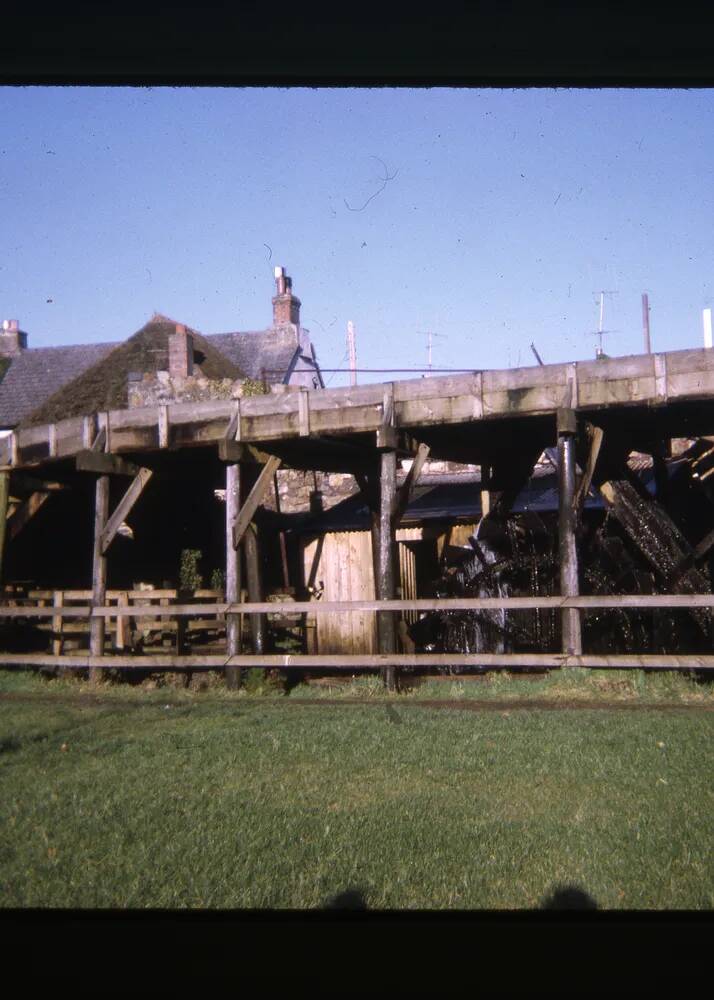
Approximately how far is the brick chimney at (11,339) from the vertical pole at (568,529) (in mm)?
31437

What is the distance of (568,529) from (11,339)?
33.5m

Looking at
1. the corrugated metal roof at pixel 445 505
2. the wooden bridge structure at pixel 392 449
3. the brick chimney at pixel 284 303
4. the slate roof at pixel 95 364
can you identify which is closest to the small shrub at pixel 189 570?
the corrugated metal roof at pixel 445 505

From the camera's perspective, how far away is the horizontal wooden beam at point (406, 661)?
29.9 ft

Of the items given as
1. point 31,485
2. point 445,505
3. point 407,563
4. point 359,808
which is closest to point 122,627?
point 31,485

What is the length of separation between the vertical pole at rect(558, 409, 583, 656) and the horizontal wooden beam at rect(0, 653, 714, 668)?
0.23 meters

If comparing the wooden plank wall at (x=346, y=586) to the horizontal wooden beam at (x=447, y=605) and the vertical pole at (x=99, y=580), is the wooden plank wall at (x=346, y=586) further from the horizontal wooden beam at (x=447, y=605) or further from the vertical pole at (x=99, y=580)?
the horizontal wooden beam at (x=447, y=605)

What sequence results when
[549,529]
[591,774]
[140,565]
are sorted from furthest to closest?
[140,565], [549,529], [591,774]

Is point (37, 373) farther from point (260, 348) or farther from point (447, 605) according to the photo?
point (447, 605)

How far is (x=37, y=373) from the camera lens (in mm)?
35219

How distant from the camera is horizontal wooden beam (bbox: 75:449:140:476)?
12.1 metres
